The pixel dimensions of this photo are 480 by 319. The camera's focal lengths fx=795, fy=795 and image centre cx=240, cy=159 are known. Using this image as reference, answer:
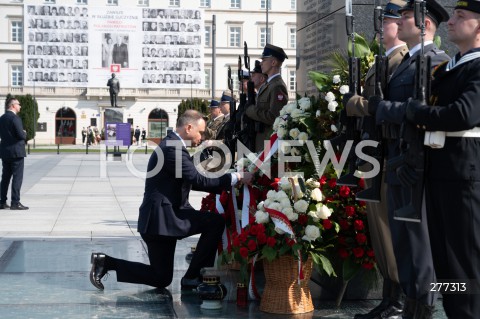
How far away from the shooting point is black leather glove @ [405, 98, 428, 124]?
3.95 meters

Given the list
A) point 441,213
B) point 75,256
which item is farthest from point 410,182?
point 75,256

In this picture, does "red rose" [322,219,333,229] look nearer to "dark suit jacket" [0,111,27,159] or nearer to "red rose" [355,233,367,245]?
"red rose" [355,233,367,245]

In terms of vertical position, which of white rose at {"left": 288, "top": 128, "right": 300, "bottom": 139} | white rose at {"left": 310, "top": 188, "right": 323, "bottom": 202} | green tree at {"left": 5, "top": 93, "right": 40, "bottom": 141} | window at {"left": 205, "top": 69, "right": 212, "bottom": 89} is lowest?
white rose at {"left": 310, "top": 188, "right": 323, "bottom": 202}

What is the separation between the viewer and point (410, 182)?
407 centimetres

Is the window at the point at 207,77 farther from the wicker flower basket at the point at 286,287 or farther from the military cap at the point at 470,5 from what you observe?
the military cap at the point at 470,5

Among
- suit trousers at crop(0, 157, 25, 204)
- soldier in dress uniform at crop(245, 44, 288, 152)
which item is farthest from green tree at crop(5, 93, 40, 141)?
soldier in dress uniform at crop(245, 44, 288, 152)

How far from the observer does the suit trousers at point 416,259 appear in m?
4.38

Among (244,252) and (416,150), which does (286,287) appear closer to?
(244,252)

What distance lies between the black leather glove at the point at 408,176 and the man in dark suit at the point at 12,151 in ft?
32.6

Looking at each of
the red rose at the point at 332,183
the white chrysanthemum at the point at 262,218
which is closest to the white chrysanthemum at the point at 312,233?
the white chrysanthemum at the point at 262,218

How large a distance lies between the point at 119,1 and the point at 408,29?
7055 centimetres

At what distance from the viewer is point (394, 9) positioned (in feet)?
16.9

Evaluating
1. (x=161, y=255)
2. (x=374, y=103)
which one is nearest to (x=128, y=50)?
(x=161, y=255)

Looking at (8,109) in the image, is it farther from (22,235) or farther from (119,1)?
(119,1)
